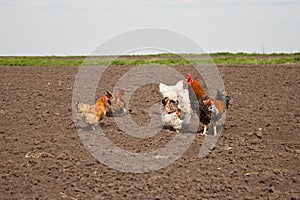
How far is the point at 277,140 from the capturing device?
25.6 ft

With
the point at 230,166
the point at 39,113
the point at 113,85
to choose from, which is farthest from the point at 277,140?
the point at 113,85

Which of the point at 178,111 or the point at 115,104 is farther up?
the point at 115,104

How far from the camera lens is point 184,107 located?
8.45 metres

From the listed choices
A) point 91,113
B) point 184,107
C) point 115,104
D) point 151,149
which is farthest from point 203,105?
point 115,104

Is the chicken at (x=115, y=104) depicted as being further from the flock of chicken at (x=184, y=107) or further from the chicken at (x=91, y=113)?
the chicken at (x=91, y=113)

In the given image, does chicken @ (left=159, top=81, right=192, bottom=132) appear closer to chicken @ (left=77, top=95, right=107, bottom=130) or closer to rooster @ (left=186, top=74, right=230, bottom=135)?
rooster @ (left=186, top=74, right=230, bottom=135)

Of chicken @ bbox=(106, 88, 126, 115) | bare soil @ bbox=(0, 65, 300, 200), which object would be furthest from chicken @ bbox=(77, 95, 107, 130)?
chicken @ bbox=(106, 88, 126, 115)

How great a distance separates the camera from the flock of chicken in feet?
26.0

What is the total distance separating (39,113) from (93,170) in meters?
4.03

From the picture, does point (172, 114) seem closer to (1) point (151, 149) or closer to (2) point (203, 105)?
(2) point (203, 105)

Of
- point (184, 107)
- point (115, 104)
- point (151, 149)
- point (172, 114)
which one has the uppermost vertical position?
point (115, 104)

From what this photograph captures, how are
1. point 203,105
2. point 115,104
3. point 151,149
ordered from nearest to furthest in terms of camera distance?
point 151,149 → point 203,105 → point 115,104

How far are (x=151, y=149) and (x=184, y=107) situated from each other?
4.56 ft

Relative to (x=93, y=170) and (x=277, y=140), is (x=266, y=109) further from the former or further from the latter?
(x=93, y=170)
